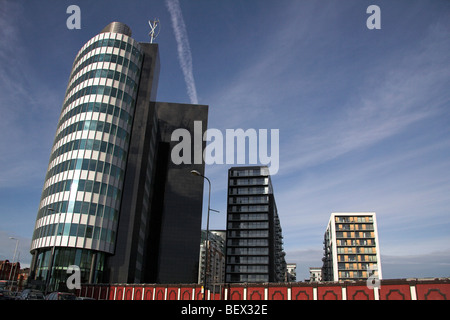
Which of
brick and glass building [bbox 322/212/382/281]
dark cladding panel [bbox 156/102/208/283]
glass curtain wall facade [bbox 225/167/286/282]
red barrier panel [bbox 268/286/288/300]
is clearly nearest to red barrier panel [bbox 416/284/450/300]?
red barrier panel [bbox 268/286/288/300]

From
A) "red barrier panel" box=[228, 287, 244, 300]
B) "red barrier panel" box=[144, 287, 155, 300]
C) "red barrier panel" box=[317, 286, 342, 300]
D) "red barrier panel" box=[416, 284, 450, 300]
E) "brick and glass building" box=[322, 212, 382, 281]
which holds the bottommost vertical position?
"red barrier panel" box=[144, 287, 155, 300]

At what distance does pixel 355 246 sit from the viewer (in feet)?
380

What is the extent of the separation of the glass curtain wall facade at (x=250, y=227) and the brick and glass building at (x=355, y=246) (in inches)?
956

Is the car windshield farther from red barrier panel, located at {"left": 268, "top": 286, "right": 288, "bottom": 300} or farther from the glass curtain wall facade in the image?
the glass curtain wall facade

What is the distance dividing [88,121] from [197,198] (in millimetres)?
60703

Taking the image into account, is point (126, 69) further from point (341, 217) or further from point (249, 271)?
point (341, 217)

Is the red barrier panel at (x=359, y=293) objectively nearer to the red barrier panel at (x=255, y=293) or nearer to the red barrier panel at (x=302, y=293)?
the red barrier panel at (x=302, y=293)

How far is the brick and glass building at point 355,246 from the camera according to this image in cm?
11194

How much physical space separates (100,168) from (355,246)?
9347 centimetres

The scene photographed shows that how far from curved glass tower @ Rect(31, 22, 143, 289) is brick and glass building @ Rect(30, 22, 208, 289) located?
0.55 ft

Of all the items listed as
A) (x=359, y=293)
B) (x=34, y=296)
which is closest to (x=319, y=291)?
(x=359, y=293)

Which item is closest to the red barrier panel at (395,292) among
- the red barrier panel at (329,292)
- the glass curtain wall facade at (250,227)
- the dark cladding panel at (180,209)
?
the red barrier panel at (329,292)

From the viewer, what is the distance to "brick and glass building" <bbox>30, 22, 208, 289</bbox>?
190 feet

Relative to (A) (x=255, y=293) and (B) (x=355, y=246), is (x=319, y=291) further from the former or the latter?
(B) (x=355, y=246)
